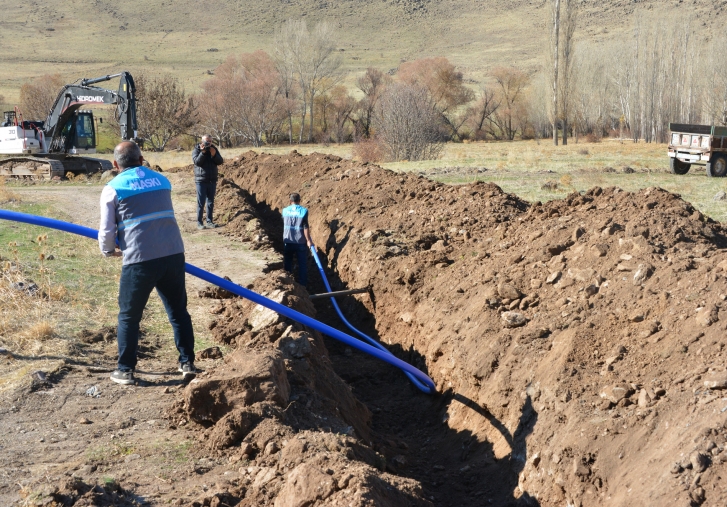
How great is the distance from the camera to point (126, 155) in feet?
18.7

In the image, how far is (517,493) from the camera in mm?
5375

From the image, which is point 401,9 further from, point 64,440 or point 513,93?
point 64,440

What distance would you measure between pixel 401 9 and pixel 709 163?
131717 millimetres

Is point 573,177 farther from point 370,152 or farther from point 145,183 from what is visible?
point 145,183

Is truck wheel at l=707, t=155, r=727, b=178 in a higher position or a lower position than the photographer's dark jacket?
lower

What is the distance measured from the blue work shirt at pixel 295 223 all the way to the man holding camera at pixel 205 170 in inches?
123

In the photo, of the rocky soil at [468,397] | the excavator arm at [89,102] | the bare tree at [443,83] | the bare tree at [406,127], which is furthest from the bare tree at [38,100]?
the rocky soil at [468,397]

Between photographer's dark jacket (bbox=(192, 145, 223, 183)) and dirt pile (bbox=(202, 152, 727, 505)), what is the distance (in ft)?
13.2

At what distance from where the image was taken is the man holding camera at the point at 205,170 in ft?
43.4

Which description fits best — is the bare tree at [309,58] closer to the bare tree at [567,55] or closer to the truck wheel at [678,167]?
the bare tree at [567,55]

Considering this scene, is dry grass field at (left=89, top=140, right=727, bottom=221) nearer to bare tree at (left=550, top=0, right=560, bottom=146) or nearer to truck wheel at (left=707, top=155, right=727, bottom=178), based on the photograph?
truck wheel at (left=707, top=155, right=727, bottom=178)

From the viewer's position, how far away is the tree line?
49.7 meters

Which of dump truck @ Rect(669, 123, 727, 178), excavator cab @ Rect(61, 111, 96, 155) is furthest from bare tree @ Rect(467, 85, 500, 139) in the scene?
excavator cab @ Rect(61, 111, 96, 155)

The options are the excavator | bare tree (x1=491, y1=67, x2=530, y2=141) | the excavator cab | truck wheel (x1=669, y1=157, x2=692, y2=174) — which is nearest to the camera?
the excavator
